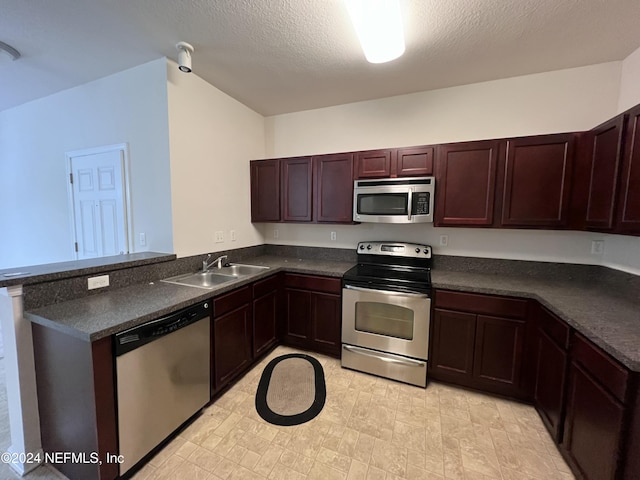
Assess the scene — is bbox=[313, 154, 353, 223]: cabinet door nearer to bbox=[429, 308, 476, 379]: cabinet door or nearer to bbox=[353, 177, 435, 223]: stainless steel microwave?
bbox=[353, 177, 435, 223]: stainless steel microwave

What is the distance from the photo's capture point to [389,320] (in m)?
2.39

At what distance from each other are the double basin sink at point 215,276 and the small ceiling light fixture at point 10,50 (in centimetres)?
212

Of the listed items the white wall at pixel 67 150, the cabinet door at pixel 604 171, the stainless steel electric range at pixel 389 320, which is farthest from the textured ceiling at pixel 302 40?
the stainless steel electric range at pixel 389 320

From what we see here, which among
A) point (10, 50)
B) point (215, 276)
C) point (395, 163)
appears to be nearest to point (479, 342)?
point (395, 163)

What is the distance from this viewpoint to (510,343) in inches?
80.4

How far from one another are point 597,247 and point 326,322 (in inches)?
98.2

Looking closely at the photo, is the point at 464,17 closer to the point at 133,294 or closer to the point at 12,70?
the point at 133,294

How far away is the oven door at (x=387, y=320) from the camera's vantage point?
2.25 m

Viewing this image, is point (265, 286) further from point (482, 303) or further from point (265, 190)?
point (482, 303)

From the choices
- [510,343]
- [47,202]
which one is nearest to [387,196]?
[510,343]

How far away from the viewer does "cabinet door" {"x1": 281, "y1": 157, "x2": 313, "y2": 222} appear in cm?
297

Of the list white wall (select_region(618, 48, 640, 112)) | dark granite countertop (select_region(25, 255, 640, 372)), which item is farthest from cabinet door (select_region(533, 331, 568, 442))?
white wall (select_region(618, 48, 640, 112))

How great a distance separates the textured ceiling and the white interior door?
788 millimetres

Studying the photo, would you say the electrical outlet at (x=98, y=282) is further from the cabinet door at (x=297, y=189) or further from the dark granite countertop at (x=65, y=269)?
the cabinet door at (x=297, y=189)
